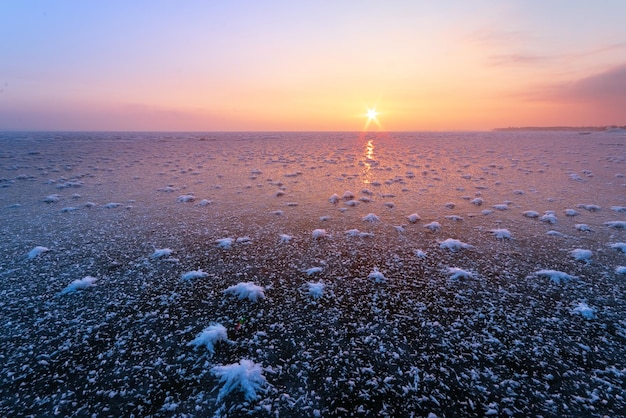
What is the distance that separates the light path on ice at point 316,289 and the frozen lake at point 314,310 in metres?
0.03

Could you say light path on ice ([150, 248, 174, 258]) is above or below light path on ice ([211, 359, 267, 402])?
above

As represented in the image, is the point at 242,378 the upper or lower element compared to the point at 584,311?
lower

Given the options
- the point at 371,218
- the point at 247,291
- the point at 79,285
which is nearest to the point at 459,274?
the point at 371,218

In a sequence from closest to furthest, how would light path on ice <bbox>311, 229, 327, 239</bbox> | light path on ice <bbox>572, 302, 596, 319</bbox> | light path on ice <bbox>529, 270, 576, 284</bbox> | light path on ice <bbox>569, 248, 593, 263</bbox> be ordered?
light path on ice <bbox>572, 302, 596, 319</bbox>
light path on ice <bbox>529, 270, 576, 284</bbox>
light path on ice <bbox>569, 248, 593, 263</bbox>
light path on ice <bbox>311, 229, 327, 239</bbox>

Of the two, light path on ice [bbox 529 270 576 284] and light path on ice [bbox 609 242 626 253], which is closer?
light path on ice [bbox 529 270 576 284]

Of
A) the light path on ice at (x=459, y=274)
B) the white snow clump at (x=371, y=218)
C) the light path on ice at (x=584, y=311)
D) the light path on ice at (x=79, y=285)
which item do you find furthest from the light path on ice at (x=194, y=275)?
the light path on ice at (x=584, y=311)

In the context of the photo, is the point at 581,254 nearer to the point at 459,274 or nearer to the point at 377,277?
the point at 459,274

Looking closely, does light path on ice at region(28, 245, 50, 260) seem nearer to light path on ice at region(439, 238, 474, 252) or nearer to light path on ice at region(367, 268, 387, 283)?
light path on ice at region(367, 268, 387, 283)

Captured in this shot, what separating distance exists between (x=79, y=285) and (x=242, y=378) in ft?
13.1

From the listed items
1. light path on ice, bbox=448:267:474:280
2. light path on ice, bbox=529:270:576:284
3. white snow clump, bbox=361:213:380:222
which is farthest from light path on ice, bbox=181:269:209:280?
light path on ice, bbox=529:270:576:284

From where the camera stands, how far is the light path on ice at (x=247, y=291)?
4941 millimetres

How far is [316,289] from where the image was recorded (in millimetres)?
5148

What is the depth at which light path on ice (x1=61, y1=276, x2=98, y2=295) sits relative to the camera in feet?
16.9

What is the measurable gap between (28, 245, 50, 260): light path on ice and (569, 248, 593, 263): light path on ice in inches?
467
